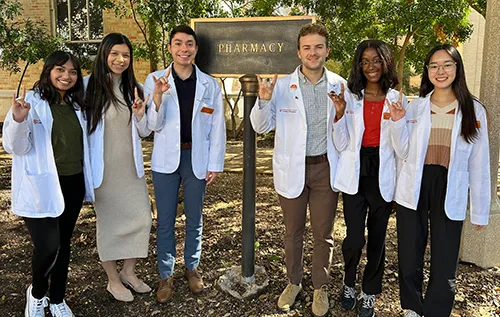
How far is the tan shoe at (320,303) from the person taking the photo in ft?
10.8

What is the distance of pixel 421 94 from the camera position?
9.99 ft

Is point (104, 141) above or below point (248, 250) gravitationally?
above

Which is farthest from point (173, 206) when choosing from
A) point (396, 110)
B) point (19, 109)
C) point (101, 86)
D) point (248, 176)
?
point (396, 110)

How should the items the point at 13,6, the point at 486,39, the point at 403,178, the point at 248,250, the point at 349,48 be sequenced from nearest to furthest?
the point at 403,178
the point at 248,250
the point at 486,39
the point at 13,6
the point at 349,48

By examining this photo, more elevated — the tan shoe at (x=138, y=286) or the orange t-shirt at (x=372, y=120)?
the orange t-shirt at (x=372, y=120)

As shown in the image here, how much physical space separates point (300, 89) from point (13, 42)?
270 inches

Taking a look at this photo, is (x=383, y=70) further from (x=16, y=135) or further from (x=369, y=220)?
(x=16, y=135)

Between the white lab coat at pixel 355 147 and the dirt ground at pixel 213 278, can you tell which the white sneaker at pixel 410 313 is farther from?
the white lab coat at pixel 355 147

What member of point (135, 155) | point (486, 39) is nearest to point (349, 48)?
point (486, 39)

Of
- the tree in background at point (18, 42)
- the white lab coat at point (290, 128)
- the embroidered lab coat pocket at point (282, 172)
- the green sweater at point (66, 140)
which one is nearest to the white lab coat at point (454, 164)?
the white lab coat at point (290, 128)

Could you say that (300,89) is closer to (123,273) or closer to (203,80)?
(203,80)

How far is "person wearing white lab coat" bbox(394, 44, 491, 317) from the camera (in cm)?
282

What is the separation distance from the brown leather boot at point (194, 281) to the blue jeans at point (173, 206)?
204mm

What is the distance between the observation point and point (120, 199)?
3371 mm
